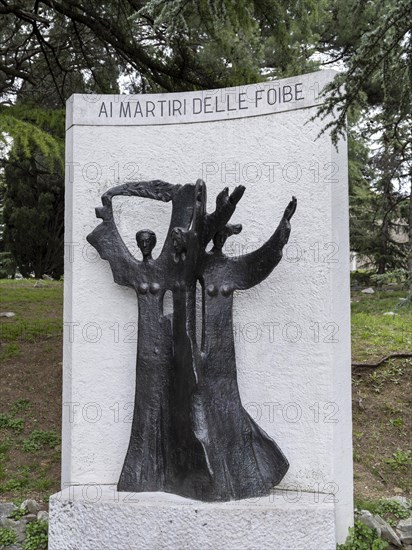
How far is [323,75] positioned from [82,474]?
294 cm

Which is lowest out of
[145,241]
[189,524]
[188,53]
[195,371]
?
[189,524]

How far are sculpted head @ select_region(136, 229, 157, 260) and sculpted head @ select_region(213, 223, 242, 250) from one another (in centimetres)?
44

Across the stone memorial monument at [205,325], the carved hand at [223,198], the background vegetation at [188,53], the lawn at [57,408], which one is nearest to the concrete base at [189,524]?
the stone memorial monument at [205,325]

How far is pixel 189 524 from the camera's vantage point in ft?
11.0

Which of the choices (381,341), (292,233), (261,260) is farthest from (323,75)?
(381,341)

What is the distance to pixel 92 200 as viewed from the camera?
4.12 metres

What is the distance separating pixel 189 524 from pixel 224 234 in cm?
165

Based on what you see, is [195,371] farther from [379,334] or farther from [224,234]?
[379,334]

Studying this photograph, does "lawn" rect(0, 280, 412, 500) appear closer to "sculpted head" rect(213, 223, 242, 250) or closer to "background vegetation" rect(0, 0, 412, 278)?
"sculpted head" rect(213, 223, 242, 250)

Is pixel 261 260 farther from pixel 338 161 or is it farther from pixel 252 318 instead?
pixel 338 161

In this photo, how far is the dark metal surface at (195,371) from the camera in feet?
11.4

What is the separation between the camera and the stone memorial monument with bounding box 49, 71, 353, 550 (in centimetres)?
345

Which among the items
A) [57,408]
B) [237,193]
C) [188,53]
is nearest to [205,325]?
[237,193]

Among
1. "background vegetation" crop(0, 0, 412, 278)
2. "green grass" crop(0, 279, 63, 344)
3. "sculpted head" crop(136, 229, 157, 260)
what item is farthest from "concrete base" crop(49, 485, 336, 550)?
"green grass" crop(0, 279, 63, 344)
